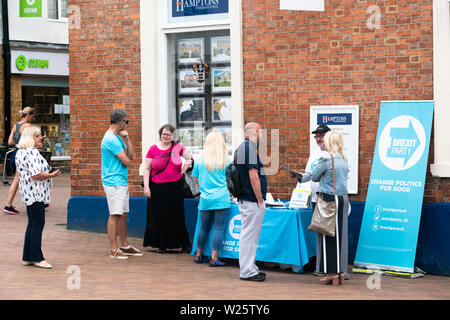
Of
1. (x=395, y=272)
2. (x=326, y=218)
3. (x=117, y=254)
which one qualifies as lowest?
(x=395, y=272)

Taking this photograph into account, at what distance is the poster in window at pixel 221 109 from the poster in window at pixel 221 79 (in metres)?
0.15

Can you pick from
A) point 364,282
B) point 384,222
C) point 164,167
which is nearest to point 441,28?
point 384,222

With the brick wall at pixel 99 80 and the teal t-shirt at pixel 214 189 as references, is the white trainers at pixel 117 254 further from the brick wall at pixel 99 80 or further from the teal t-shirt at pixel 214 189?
the brick wall at pixel 99 80

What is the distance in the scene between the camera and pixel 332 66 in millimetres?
9227

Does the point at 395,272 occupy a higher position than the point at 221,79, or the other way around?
the point at 221,79

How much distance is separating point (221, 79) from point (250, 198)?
3090 mm

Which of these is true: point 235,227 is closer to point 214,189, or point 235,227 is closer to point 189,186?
point 214,189

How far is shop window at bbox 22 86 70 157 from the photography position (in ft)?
73.0

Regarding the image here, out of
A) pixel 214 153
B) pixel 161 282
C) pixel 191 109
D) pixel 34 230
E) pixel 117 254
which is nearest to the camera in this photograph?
pixel 161 282

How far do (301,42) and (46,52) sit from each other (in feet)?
46.9

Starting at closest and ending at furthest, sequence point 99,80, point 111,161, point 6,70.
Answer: point 111,161
point 99,80
point 6,70

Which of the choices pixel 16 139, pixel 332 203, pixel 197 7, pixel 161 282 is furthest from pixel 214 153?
pixel 16 139

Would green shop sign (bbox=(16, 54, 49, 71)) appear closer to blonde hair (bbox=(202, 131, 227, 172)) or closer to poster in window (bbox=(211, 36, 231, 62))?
poster in window (bbox=(211, 36, 231, 62))

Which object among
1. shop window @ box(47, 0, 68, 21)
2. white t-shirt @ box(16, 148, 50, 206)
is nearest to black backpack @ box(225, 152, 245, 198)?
white t-shirt @ box(16, 148, 50, 206)
